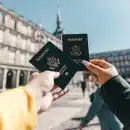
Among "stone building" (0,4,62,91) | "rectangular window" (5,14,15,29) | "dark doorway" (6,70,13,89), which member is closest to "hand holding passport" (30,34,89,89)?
"stone building" (0,4,62,91)

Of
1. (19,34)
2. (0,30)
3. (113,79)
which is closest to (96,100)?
(113,79)

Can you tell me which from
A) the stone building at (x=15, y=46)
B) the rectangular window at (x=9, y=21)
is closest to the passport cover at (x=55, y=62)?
the stone building at (x=15, y=46)

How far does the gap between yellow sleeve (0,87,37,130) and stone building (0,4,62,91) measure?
36717 mm

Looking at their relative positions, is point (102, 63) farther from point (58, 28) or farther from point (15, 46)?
point (58, 28)

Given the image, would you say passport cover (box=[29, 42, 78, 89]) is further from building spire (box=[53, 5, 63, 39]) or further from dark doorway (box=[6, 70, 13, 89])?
building spire (box=[53, 5, 63, 39])

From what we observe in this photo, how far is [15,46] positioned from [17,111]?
4319cm

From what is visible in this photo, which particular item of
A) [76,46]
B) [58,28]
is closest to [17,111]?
[76,46]

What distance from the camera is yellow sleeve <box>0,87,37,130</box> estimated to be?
866 millimetres

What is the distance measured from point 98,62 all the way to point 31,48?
4700 cm

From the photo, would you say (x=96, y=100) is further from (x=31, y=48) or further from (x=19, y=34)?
(x=31, y=48)

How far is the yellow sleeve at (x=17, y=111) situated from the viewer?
34.1 inches

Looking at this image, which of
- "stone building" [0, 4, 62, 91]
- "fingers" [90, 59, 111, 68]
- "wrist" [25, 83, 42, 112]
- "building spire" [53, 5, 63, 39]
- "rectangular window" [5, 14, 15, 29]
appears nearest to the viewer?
"wrist" [25, 83, 42, 112]

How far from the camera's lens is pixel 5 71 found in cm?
3706

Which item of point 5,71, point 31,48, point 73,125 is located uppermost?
point 31,48
